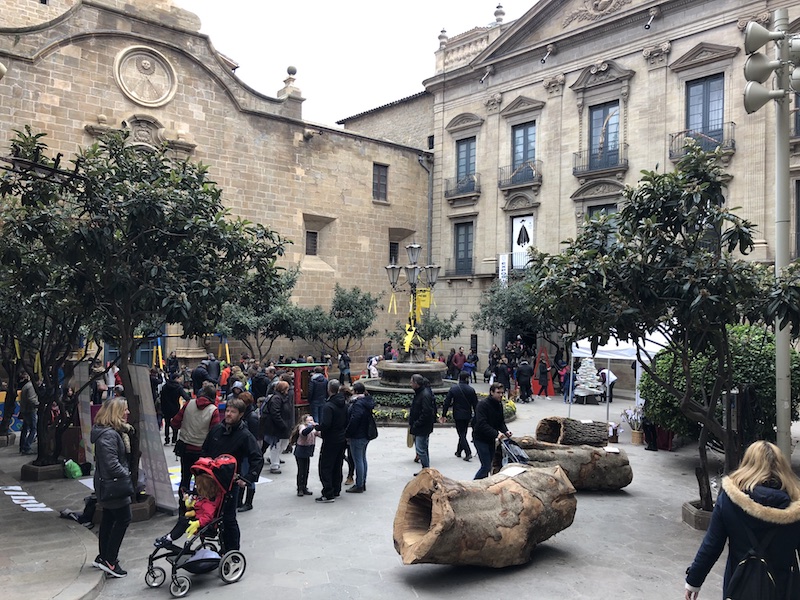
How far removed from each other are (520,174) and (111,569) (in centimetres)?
2330

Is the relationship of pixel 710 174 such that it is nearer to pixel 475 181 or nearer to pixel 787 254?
pixel 787 254

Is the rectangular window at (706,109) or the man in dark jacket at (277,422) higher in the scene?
the rectangular window at (706,109)

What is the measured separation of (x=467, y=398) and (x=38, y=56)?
17.5 m

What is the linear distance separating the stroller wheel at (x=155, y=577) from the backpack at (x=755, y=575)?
4.51m

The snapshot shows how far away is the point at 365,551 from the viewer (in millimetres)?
6516

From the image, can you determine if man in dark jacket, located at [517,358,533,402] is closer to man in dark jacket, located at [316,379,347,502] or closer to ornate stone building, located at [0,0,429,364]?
ornate stone building, located at [0,0,429,364]

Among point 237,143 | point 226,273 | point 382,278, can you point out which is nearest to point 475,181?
point 382,278

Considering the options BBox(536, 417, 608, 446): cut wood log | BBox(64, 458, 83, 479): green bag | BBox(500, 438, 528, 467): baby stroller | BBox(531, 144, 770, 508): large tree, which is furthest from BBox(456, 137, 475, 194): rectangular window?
BBox(64, 458, 83, 479): green bag

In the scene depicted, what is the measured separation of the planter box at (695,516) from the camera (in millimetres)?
7301

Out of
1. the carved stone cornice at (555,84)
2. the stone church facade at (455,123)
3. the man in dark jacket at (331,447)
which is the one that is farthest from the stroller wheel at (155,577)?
the carved stone cornice at (555,84)

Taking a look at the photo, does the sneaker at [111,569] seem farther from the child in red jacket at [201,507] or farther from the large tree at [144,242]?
the large tree at [144,242]

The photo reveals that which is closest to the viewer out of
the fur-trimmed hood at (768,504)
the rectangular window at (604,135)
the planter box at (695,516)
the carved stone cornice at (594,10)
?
the fur-trimmed hood at (768,504)

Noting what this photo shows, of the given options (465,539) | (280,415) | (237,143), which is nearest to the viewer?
Result: (465,539)

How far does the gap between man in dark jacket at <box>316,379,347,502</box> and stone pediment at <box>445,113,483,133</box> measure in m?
21.8
